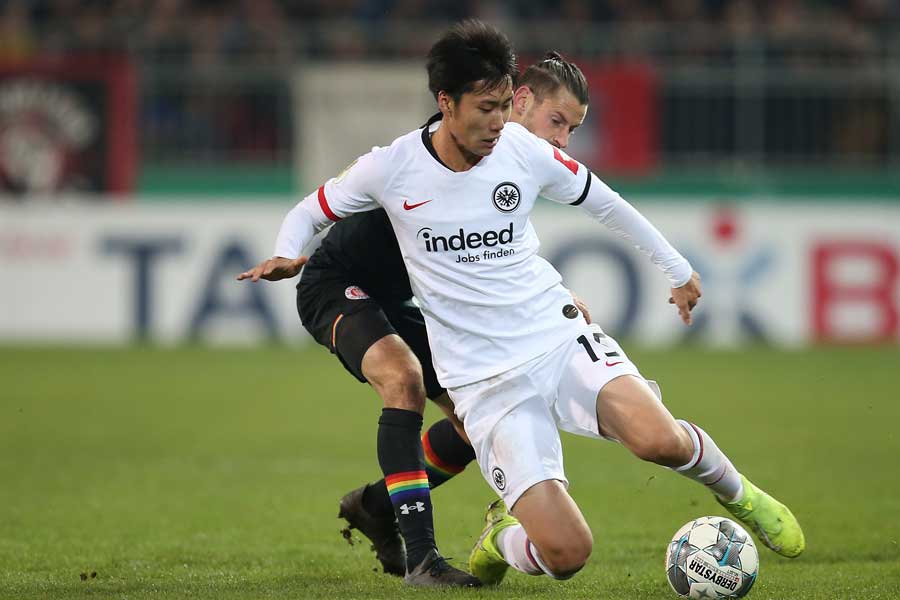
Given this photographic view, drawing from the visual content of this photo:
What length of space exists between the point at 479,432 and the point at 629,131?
12455mm

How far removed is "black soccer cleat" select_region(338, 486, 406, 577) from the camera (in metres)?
5.91

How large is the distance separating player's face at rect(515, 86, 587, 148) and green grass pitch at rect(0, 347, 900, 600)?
1.80 metres

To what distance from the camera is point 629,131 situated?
17.3 m

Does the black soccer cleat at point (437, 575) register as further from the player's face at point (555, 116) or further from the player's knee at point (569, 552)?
the player's face at point (555, 116)

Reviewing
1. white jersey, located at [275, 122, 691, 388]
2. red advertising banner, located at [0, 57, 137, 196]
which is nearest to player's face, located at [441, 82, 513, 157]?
white jersey, located at [275, 122, 691, 388]

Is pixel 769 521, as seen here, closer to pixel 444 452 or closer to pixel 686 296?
pixel 686 296

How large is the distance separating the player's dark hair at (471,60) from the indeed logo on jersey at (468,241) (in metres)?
0.51

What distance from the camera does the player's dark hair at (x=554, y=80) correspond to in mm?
5828

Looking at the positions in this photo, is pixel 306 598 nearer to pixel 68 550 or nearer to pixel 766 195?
pixel 68 550

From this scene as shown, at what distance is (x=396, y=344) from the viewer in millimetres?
5664

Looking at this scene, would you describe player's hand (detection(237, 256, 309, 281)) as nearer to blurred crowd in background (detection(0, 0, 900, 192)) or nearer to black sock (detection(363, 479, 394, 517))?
black sock (detection(363, 479, 394, 517))

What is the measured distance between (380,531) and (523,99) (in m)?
1.92

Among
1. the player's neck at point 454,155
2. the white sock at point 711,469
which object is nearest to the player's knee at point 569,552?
the white sock at point 711,469

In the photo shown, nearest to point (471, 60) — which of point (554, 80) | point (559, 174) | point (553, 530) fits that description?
point (559, 174)
